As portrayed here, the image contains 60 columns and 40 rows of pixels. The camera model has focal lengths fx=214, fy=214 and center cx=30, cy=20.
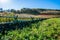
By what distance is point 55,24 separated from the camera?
Answer: 40.9ft

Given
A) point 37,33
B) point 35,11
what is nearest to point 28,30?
point 37,33

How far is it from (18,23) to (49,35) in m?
1.85

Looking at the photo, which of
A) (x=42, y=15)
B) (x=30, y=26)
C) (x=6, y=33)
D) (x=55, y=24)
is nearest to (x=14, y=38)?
(x=6, y=33)

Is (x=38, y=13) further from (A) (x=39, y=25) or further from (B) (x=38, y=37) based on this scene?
(B) (x=38, y=37)

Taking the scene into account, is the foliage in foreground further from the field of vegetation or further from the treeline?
the treeline

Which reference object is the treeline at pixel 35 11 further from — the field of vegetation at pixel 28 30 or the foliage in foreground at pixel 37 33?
the foliage in foreground at pixel 37 33

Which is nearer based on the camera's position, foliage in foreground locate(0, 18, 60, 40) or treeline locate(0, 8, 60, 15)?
foliage in foreground locate(0, 18, 60, 40)

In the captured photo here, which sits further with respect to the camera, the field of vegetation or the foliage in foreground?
the field of vegetation

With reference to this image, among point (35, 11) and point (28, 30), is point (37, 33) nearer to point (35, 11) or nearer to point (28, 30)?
point (28, 30)

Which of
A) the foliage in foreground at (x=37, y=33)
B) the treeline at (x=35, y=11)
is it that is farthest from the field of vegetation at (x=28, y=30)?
the treeline at (x=35, y=11)

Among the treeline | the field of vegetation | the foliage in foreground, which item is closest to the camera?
the foliage in foreground

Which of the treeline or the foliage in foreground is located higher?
the treeline

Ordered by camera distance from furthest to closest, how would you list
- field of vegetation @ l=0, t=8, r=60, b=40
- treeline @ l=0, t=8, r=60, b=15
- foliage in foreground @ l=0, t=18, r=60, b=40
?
treeline @ l=0, t=8, r=60, b=15
field of vegetation @ l=0, t=8, r=60, b=40
foliage in foreground @ l=0, t=18, r=60, b=40

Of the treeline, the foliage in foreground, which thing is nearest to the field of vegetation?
the foliage in foreground
